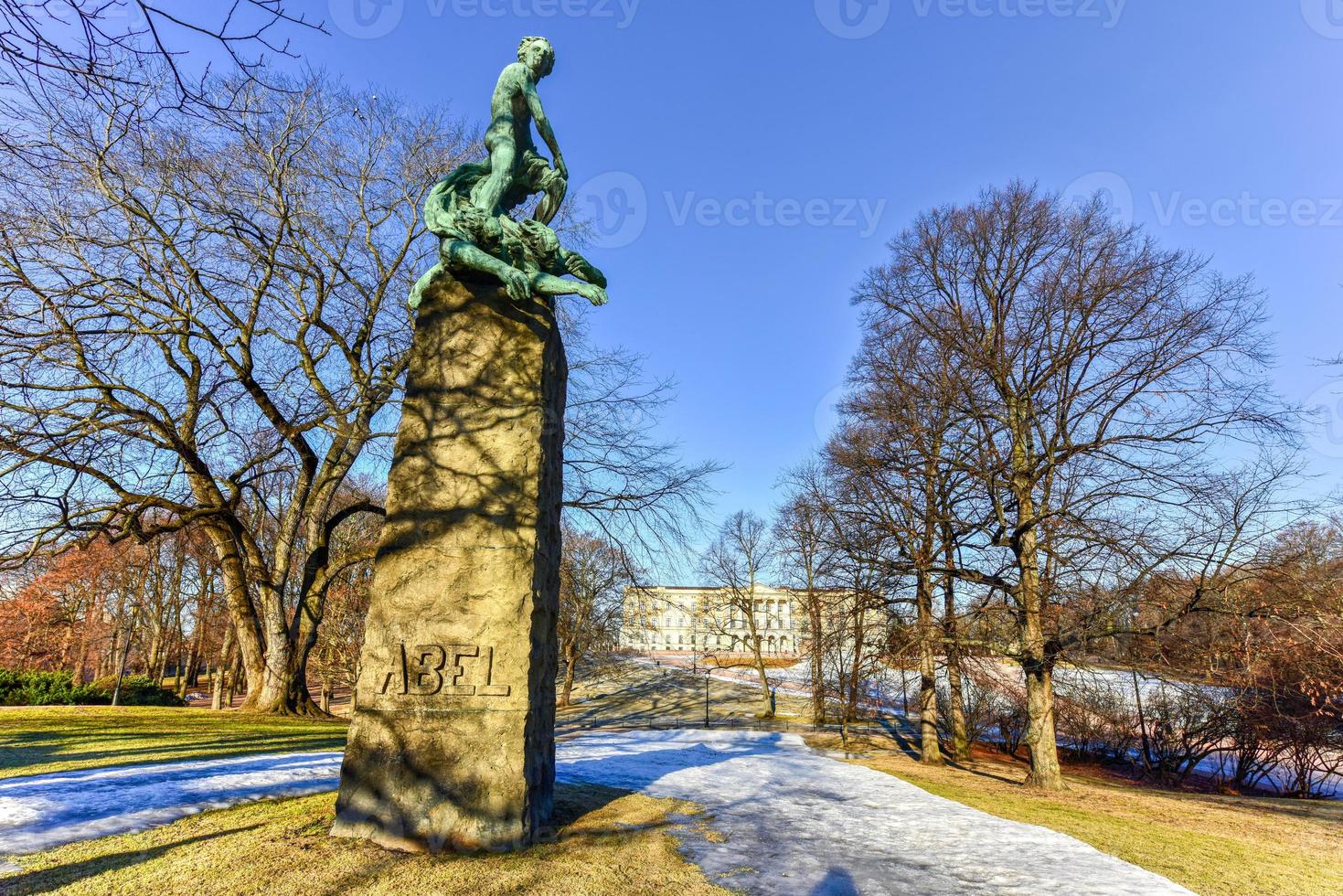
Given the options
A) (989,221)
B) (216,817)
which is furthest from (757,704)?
(216,817)

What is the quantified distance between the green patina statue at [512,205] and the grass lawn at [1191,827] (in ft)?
23.0

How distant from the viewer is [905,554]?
43.2ft

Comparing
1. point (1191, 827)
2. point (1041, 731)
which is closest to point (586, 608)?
point (1041, 731)

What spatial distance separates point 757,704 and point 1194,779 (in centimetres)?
1721

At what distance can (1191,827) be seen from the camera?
7.73 m

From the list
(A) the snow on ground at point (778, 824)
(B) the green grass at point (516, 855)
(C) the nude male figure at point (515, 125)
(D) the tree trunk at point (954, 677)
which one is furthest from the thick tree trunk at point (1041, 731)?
(C) the nude male figure at point (515, 125)

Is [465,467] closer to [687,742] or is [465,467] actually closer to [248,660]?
[687,742]

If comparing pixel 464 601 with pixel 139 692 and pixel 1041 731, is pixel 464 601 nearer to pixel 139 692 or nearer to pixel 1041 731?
pixel 1041 731

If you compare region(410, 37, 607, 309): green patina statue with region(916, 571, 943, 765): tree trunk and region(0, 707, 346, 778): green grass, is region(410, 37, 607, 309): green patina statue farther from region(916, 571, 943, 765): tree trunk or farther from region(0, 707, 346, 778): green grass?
region(916, 571, 943, 765): tree trunk

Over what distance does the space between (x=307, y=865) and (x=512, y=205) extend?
5659 mm

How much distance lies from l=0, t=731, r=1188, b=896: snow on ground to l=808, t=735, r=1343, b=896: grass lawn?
2.49 feet

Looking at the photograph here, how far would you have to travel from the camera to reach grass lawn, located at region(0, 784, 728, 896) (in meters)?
3.62

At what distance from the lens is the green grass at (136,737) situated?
7508mm

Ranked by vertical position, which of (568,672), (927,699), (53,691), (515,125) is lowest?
(568,672)
